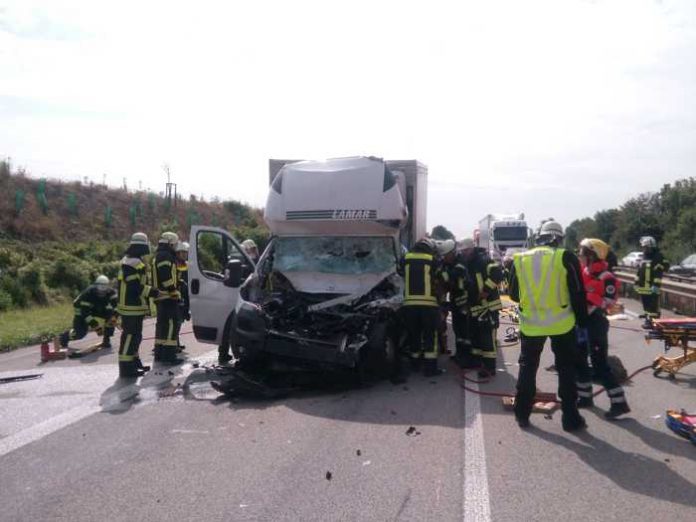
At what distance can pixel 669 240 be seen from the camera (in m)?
44.7

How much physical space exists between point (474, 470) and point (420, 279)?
3575 mm

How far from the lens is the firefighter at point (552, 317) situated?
591 centimetres

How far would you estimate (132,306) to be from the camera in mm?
8531

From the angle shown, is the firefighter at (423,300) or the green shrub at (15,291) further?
the green shrub at (15,291)

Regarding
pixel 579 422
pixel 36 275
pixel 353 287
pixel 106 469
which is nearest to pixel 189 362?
pixel 353 287

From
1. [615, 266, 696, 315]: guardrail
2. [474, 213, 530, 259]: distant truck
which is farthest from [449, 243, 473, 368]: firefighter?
[474, 213, 530, 259]: distant truck

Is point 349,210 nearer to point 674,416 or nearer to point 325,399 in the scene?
point 325,399

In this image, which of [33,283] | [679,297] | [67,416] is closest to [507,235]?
[679,297]

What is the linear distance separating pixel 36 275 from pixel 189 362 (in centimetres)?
960

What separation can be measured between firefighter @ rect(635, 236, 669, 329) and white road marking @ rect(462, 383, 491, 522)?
814cm

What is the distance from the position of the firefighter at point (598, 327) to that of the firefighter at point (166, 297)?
5486mm

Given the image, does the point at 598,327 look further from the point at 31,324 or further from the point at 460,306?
the point at 31,324

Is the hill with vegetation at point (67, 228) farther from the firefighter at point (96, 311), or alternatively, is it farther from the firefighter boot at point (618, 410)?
the firefighter boot at point (618, 410)

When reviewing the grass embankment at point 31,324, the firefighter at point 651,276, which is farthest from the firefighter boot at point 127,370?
the firefighter at point 651,276
